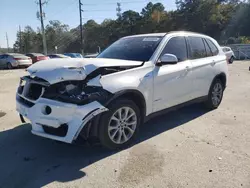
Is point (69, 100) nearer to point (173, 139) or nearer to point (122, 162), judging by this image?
point (122, 162)

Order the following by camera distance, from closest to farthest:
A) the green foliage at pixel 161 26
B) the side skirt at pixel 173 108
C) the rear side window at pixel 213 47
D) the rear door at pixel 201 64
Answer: the side skirt at pixel 173 108 → the rear door at pixel 201 64 → the rear side window at pixel 213 47 → the green foliage at pixel 161 26

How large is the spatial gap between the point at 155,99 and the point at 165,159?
3.67ft

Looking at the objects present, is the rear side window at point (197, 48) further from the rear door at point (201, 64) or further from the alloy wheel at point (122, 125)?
the alloy wheel at point (122, 125)

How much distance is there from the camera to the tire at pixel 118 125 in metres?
3.97

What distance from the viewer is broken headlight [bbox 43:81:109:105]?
3.72 meters

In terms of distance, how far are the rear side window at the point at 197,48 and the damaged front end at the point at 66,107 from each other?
8.27 feet

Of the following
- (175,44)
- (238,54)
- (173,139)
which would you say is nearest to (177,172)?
(173,139)

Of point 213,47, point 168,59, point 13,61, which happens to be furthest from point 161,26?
point 168,59

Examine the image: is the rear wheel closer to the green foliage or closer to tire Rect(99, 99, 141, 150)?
tire Rect(99, 99, 141, 150)

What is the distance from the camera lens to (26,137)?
498cm

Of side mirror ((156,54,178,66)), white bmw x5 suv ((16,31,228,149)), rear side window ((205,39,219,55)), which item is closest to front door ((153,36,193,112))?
white bmw x5 suv ((16,31,228,149))

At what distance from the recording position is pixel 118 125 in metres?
4.21

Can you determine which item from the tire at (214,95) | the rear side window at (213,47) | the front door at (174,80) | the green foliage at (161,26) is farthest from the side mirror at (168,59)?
the green foliage at (161,26)

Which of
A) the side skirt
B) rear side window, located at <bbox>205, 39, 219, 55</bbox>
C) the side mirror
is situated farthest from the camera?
rear side window, located at <bbox>205, 39, 219, 55</bbox>
